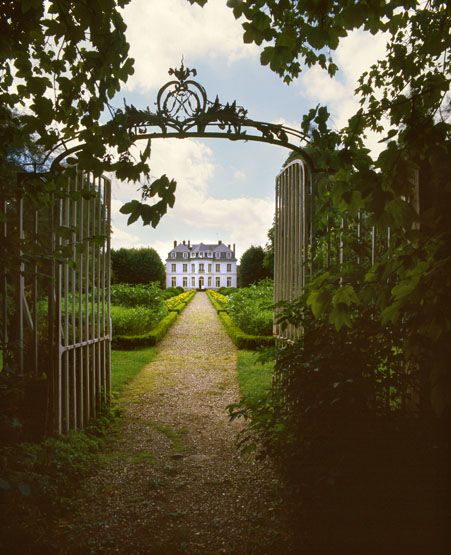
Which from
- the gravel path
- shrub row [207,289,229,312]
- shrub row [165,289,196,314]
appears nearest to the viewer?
the gravel path

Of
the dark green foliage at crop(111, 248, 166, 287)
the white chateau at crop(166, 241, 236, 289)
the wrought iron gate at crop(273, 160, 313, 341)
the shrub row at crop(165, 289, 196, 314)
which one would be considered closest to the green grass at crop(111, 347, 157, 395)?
the wrought iron gate at crop(273, 160, 313, 341)

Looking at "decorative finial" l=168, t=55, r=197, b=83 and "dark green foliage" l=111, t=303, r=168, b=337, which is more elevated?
"decorative finial" l=168, t=55, r=197, b=83

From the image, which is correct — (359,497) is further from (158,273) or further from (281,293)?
(158,273)

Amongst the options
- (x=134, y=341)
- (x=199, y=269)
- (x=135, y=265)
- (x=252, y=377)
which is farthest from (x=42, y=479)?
(x=199, y=269)

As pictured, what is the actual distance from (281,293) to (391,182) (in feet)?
12.3

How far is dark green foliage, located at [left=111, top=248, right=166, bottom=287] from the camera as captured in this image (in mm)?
44819

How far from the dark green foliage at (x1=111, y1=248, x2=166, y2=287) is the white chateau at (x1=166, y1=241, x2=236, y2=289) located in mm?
23660

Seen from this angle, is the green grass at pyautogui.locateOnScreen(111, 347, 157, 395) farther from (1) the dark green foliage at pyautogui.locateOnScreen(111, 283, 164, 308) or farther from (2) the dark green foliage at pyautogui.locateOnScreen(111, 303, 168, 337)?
(1) the dark green foliage at pyautogui.locateOnScreen(111, 283, 164, 308)

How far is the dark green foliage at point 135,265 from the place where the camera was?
44.8 meters

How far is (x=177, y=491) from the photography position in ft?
12.1

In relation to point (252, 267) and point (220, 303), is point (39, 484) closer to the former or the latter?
point (220, 303)

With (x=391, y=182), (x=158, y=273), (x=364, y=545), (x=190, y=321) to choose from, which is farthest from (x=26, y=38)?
(x=158, y=273)

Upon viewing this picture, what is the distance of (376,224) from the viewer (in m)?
1.60

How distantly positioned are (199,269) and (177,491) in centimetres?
6849
